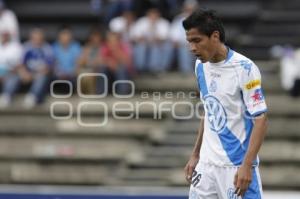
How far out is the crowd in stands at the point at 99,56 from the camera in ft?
38.4

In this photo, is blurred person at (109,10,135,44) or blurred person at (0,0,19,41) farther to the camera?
blurred person at (0,0,19,41)

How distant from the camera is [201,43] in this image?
17.3 feet

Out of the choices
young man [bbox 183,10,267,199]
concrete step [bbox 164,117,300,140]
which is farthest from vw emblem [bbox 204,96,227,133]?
concrete step [bbox 164,117,300,140]

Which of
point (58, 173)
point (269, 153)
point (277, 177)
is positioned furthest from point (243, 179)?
point (58, 173)

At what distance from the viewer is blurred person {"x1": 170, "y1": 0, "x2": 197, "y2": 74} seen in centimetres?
1180

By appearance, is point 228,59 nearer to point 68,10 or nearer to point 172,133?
point 172,133

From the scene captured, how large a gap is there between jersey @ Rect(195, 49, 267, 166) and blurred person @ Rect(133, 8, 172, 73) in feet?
21.1

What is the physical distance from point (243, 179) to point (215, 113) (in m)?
0.48

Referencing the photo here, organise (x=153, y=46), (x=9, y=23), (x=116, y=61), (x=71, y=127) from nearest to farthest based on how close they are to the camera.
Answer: (x=116, y=61) < (x=71, y=127) < (x=153, y=46) < (x=9, y=23)

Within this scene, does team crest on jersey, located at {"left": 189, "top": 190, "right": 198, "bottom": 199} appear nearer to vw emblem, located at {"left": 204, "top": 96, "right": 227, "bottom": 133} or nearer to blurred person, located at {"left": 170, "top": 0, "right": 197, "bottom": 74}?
vw emblem, located at {"left": 204, "top": 96, "right": 227, "bottom": 133}

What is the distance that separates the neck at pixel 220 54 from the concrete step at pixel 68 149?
20.1ft

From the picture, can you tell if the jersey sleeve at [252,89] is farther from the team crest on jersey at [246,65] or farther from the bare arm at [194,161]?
the bare arm at [194,161]

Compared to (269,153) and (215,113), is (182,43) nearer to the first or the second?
(269,153)

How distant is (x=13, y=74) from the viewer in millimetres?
12055
